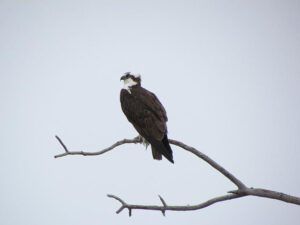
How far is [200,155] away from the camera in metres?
4.78

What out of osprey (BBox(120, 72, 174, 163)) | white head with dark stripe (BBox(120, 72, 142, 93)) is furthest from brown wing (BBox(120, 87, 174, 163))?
white head with dark stripe (BBox(120, 72, 142, 93))

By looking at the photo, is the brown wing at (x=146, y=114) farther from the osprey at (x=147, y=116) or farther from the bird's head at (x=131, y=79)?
the bird's head at (x=131, y=79)

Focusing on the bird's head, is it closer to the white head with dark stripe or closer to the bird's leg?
the white head with dark stripe

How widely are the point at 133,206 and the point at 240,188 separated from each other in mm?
1048

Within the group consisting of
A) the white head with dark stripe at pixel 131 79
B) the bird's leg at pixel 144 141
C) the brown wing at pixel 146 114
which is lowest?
the bird's leg at pixel 144 141

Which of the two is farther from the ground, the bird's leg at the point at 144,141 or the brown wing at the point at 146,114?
the brown wing at the point at 146,114

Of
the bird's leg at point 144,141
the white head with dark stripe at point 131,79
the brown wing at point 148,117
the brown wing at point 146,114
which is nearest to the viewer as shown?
the brown wing at point 148,117

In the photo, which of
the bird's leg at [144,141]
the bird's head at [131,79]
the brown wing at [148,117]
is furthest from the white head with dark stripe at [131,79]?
the bird's leg at [144,141]

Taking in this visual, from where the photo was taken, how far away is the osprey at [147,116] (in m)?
6.79

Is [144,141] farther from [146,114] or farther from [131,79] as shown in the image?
[131,79]

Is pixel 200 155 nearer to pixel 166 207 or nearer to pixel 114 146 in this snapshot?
pixel 166 207

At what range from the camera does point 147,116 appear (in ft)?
25.2

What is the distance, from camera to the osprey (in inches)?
267

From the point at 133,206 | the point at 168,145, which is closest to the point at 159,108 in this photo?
the point at 168,145
